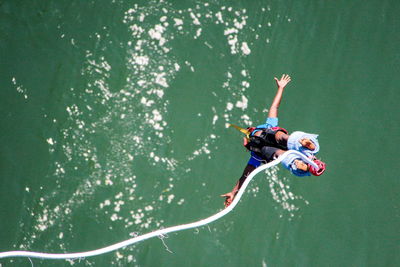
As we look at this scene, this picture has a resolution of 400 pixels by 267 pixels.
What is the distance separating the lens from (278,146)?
155 inches

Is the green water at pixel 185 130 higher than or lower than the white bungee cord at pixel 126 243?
higher

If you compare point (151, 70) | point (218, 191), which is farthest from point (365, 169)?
point (151, 70)

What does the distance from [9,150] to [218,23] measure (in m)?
2.89

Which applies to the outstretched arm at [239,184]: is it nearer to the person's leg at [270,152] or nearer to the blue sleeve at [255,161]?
the blue sleeve at [255,161]

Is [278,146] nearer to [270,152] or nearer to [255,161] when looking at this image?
[270,152]

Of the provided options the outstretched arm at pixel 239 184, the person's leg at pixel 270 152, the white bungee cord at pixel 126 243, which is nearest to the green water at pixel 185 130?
the outstretched arm at pixel 239 184

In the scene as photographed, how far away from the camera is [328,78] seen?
5824 millimetres

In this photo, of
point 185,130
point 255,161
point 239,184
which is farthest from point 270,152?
point 185,130

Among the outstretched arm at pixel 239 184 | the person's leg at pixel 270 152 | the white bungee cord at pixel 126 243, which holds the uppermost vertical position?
the person's leg at pixel 270 152

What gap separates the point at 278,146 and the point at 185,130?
162cm

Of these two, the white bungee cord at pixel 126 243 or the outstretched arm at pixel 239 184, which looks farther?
the outstretched arm at pixel 239 184

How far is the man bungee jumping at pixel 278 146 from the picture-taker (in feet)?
11.4

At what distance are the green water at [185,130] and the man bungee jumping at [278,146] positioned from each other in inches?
46.9

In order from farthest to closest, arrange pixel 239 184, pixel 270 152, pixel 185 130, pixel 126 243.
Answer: pixel 185 130 < pixel 239 184 < pixel 270 152 < pixel 126 243
